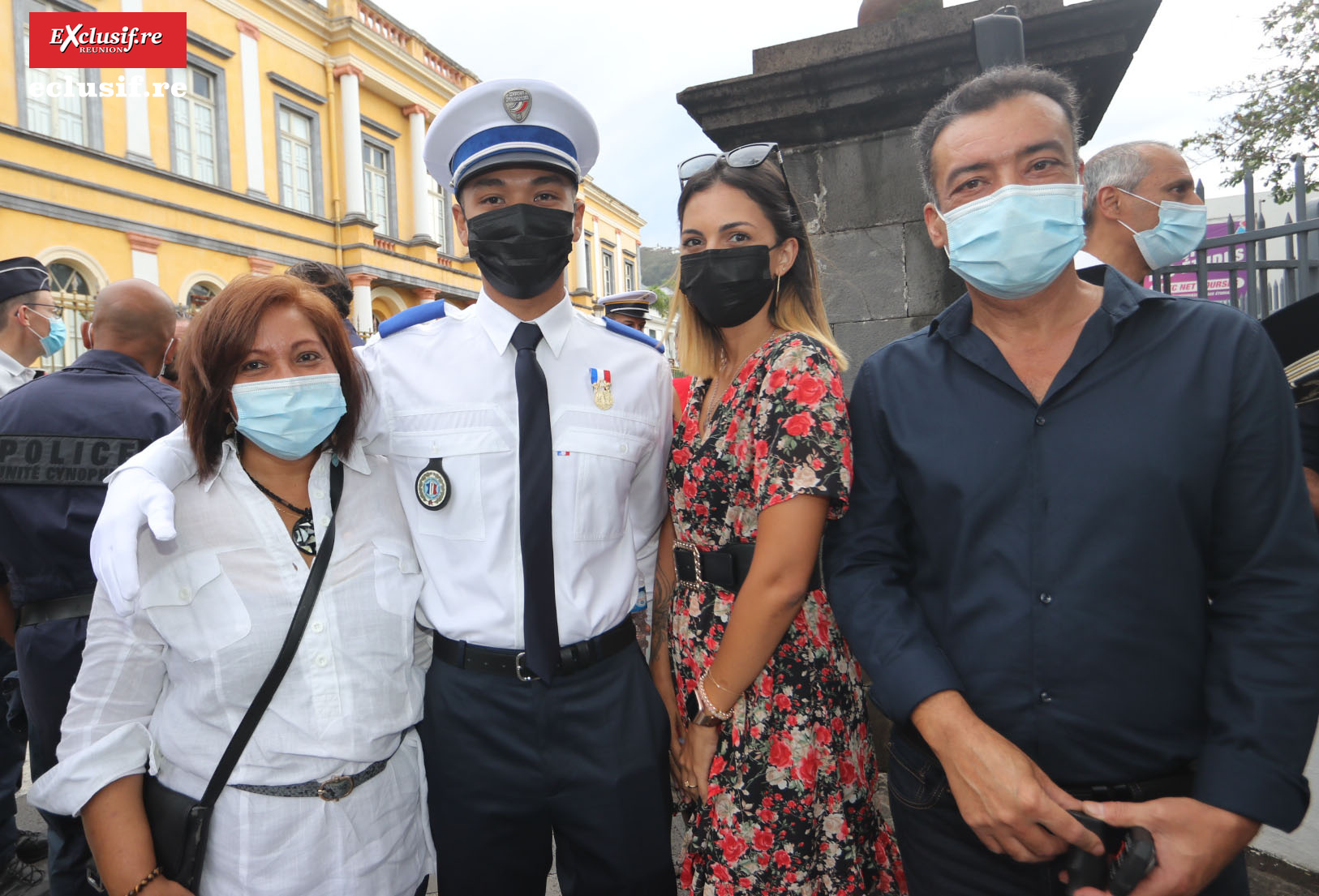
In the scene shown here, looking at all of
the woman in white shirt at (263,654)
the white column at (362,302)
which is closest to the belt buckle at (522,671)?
the woman in white shirt at (263,654)

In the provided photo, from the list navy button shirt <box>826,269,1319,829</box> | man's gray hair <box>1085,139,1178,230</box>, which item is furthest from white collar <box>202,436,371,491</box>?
man's gray hair <box>1085,139,1178,230</box>

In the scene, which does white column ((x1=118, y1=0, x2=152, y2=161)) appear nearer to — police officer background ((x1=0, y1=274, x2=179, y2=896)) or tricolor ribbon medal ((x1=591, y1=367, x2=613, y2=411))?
police officer background ((x1=0, y1=274, x2=179, y2=896))

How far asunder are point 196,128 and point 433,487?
1589 cm

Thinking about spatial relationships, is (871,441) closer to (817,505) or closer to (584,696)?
(817,505)

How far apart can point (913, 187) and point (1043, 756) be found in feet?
7.68

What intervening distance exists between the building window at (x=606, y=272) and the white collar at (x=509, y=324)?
26516mm

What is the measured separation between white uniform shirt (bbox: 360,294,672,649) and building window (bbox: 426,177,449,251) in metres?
19.0

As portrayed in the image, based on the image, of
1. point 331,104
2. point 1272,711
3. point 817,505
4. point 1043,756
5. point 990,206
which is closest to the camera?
point 1272,711

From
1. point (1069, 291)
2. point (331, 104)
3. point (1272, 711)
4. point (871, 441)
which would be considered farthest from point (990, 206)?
point (331, 104)

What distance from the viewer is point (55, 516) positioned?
→ 2.65 m

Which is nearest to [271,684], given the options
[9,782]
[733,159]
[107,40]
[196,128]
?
[733,159]

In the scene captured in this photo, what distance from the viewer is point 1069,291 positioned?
1484mm

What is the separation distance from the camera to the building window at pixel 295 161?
15766 millimetres

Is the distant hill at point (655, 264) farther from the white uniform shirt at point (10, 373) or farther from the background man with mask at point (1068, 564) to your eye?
the background man with mask at point (1068, 564)
